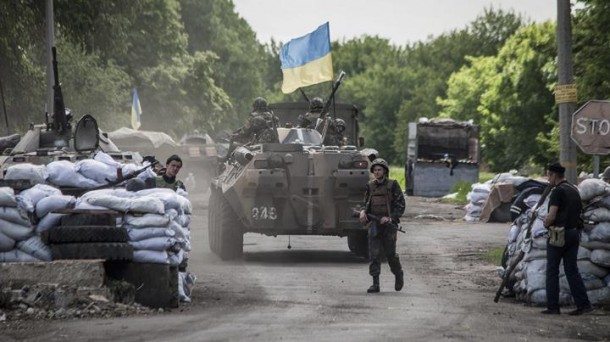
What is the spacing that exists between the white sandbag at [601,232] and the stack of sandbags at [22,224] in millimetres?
5942

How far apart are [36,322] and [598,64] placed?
73.4ft

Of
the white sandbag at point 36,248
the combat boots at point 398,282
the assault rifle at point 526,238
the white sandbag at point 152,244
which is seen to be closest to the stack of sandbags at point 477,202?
the combat boots at point 398,282

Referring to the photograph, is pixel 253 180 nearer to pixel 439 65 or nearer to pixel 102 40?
pixel 102 40

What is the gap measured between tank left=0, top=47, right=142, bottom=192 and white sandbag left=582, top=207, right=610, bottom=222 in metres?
6.95

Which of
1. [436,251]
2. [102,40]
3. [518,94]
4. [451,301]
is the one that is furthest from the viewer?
[518,94]

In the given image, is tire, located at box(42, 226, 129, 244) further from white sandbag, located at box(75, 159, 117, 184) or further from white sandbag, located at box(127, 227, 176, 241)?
white sandbag, located at box(75, 159, 117, 184)

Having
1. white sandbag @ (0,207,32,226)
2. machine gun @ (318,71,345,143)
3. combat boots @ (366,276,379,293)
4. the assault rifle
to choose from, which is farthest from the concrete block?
machine gun @ (318,71,345,143)

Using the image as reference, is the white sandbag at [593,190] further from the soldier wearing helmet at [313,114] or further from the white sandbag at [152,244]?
the soldier wearing helmet at [313,114]

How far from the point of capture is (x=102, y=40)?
3666cm

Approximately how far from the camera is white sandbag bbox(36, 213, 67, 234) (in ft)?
49.4

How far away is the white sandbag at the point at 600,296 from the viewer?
645 inches

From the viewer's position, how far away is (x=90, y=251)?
1478 centimetres

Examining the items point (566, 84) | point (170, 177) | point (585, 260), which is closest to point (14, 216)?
point (170, 177)

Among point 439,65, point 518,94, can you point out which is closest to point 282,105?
point 518,94
